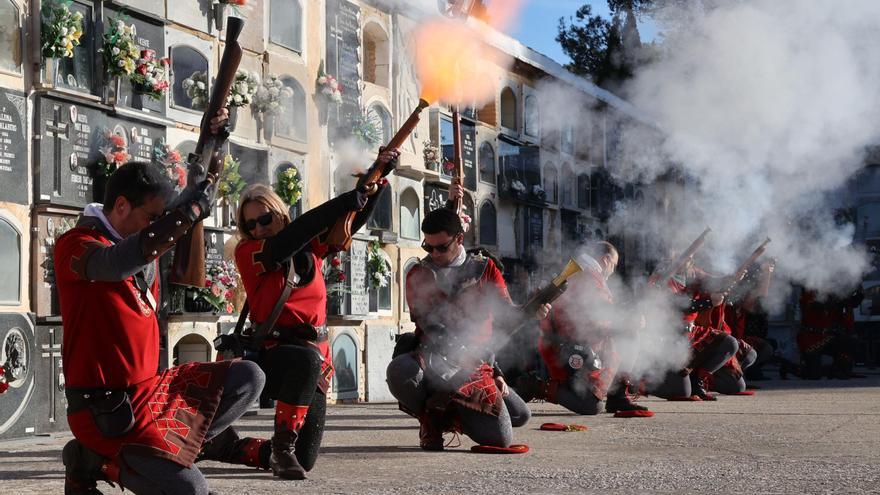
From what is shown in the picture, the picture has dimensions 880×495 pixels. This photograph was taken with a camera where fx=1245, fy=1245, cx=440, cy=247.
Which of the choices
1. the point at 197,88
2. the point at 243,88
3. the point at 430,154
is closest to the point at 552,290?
the point at 197,88

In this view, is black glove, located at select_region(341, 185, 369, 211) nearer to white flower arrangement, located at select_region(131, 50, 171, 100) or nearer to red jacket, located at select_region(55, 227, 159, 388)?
red jacket, located at select_region(55, 227, 159, 388)

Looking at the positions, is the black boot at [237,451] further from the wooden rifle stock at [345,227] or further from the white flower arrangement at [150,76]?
the white flower arrangement at [150,76]

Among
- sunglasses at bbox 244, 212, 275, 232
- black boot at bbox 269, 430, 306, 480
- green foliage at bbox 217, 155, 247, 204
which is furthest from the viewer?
green foliage at bbox 217, 155, 247, 204

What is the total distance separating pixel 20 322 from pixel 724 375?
10.4 metres

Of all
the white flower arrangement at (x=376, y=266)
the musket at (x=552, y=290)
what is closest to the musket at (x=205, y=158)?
the musket at (x=552, y=290)

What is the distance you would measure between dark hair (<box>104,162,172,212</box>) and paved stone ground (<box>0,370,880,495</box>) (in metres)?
2.04

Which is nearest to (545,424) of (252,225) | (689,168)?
(252,225)

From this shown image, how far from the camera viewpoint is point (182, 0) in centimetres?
1655

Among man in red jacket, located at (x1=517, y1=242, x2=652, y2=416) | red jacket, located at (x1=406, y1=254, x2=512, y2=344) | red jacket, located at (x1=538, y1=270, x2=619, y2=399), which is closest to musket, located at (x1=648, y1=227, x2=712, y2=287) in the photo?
man in red jacket, located at (x1=517, y1=242, x2=652, y2=416)

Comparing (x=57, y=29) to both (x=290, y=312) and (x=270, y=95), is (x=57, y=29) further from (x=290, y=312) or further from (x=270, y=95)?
(x=290, y=312)

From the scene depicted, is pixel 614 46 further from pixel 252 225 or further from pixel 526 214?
pixel 252 225

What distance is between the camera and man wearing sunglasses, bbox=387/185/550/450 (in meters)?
9.69

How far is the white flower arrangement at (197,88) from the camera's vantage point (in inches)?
653

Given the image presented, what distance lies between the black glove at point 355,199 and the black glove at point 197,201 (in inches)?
97.9
